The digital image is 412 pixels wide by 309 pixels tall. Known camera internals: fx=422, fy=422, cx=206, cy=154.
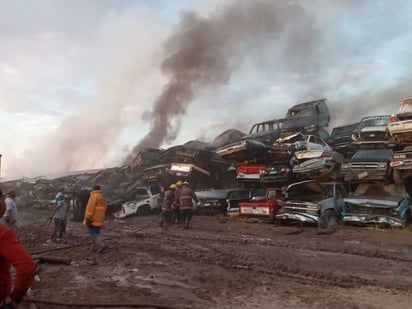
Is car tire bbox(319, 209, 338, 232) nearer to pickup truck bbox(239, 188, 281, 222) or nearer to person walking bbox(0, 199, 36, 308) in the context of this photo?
pickup truck bbox(239, 188, 281, 222)

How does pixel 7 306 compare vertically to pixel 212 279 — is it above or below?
above

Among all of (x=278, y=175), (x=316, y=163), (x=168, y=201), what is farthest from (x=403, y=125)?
(x=168, y=201)

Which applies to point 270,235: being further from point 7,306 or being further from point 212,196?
point 7,306

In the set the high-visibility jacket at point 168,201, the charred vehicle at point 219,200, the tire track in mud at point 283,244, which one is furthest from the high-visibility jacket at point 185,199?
the charred vehicle at point 219,200

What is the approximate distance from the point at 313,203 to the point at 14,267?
1088 centimetres

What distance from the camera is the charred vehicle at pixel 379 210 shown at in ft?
39.0

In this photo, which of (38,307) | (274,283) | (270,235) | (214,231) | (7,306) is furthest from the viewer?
(214,231)

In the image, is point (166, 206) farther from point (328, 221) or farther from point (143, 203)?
point (328, 221)

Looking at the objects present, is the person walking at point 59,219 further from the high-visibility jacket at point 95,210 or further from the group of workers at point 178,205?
the group of workers at point 178,205

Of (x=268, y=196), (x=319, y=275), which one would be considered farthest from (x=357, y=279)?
(x=268, y=196)

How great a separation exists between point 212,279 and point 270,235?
5321 millimetres

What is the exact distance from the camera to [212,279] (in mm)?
6672

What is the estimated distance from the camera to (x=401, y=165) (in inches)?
504

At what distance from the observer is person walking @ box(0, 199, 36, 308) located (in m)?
2.51
